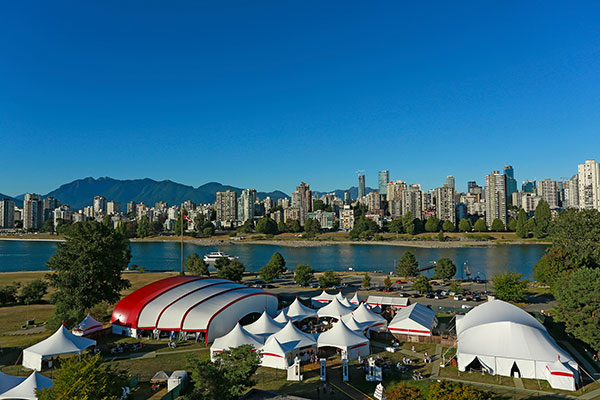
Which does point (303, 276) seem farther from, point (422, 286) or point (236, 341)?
point (236, 341)

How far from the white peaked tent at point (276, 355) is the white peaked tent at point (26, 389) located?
8.73 metres

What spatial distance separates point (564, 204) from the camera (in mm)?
189375

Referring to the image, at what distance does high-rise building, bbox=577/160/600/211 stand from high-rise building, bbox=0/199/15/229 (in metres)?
232

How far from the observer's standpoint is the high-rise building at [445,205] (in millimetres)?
146375

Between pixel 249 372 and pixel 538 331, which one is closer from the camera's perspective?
pixel 249 372

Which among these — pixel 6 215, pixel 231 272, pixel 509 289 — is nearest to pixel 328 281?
pixel 231 272

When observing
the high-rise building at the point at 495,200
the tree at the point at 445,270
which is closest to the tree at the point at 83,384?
the tree at the point at 445,270

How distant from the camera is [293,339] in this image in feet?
67.4

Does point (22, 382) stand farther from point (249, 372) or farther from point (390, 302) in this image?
point (390, 302)

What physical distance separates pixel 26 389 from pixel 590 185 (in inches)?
5972

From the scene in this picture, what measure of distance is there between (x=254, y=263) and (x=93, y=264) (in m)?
49.4


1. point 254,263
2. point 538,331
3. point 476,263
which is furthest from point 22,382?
point 476,263

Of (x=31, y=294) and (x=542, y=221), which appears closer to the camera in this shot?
(x=31, y=294)

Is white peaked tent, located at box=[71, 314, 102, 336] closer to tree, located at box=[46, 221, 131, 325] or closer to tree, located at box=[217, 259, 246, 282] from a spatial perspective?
tree, located at box=[46, 221, 131, 325]
